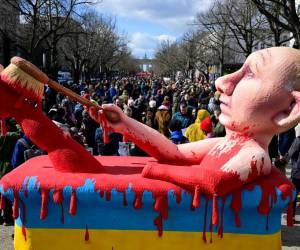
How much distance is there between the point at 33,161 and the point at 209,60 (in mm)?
41490

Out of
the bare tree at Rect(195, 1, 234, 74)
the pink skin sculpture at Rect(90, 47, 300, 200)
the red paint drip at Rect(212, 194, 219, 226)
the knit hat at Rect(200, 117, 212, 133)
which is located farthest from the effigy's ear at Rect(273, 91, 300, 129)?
the bare tree at Rect(195, 1, 234, 74)

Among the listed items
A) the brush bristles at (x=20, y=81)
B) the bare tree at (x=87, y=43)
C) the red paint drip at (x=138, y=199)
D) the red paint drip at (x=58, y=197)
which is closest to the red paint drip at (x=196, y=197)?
the red paint drip at (x=138, y=199)

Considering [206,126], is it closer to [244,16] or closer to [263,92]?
[263,92]

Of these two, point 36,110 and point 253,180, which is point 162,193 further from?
point 36,110

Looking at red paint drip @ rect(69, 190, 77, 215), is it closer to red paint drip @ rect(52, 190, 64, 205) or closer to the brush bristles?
red paint drip @ rect(52, 190, 64, 205)

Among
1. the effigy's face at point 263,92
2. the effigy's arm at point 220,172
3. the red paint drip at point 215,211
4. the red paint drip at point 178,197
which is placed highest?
the effigy's face at point 263,92

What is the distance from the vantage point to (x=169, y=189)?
2.70 metres

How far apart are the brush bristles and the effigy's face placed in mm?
1344

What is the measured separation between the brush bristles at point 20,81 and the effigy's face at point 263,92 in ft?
4.41

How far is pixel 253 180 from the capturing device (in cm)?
276

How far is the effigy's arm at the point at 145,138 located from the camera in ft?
10.3

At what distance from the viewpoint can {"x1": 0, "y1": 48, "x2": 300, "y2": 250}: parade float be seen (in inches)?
106

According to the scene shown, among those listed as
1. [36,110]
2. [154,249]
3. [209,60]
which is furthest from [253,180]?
[209,60]

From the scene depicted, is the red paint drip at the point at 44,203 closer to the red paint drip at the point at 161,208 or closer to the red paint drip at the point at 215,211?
the red paint drip at the point at 161,208
